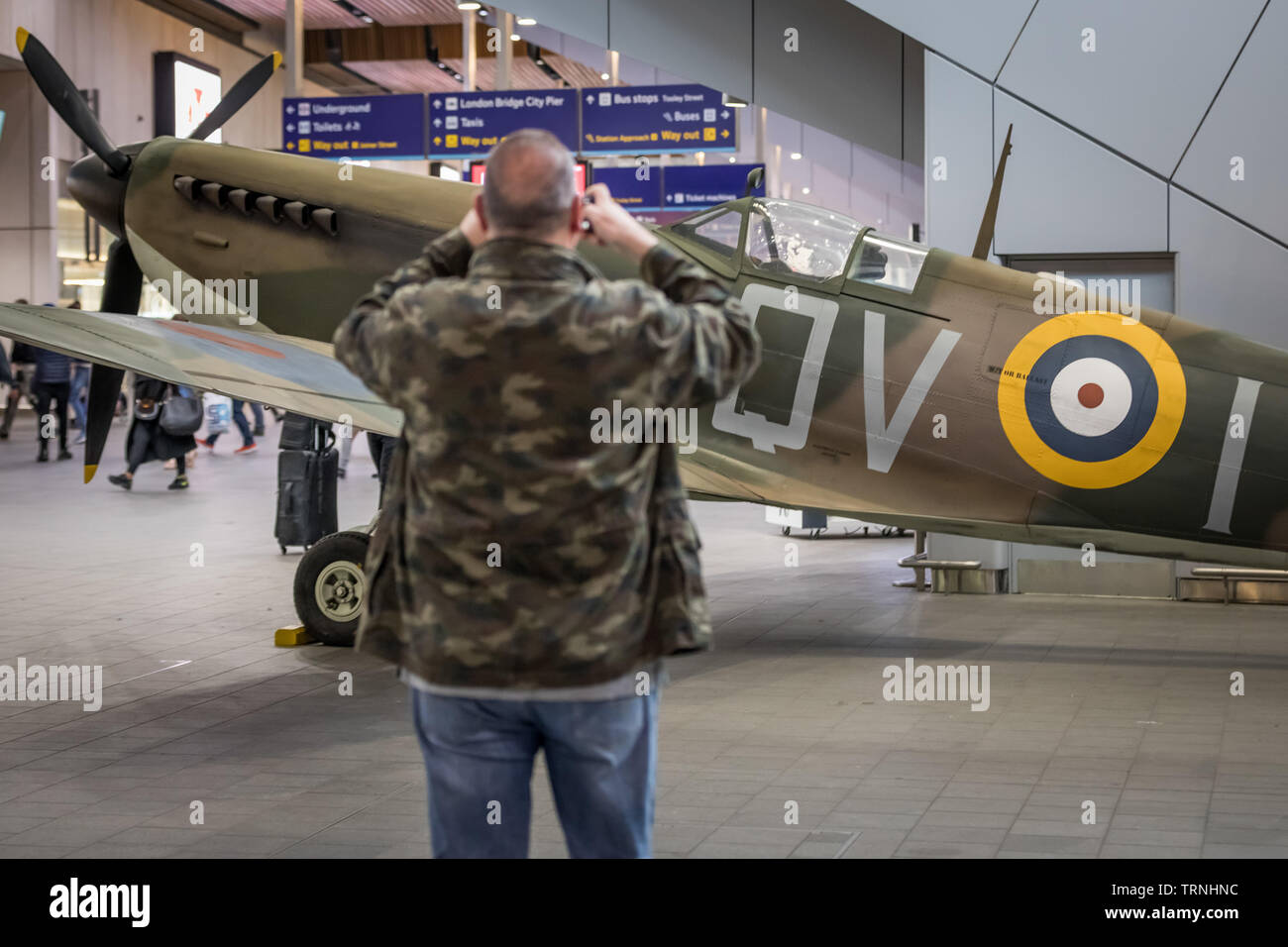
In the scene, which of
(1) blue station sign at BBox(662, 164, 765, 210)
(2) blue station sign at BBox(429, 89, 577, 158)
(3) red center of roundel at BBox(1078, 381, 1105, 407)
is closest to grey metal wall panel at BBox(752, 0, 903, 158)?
(3) red center of roundel at BBox(1078, 381, 1105, 407)

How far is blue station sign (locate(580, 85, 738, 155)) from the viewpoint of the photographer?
2430 cm

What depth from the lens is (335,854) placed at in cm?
439

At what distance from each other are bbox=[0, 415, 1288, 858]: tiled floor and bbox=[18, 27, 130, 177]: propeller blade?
281 centimetres

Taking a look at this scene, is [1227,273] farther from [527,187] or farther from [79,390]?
Answer: [79,390]

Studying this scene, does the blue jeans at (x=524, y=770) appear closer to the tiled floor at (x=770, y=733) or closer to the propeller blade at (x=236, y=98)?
the tiled floor at (x=770, y=733)

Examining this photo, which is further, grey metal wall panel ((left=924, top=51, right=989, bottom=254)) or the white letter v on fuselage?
grey metal wall panel ((left=924, top=51, right=989, bottom=254))

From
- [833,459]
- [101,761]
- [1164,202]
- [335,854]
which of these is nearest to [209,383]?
[101,761]

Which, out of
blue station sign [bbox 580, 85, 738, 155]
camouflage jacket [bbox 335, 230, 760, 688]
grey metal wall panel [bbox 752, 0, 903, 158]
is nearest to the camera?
camouflage jacket [bbox 335, 230, 760, 688]

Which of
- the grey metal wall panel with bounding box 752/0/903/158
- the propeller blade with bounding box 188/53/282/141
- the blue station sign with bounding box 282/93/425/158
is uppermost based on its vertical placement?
the blue station sign with bounding box 282/93/425/158

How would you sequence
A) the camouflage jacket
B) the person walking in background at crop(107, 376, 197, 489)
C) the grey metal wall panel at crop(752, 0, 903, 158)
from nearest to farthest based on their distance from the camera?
the camouflage jacket
the grey metal wall panel at crop(752, 0, 903, 158)
the person walking in background at crop(107, 376, 197, 489)

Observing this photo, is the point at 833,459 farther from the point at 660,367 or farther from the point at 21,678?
the point at 660,367

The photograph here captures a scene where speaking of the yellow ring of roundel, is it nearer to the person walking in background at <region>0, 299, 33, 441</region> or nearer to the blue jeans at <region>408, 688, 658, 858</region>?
the blue jeans at <region>408, 688, 658, 858</region>

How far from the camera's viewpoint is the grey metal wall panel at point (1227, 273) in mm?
9336

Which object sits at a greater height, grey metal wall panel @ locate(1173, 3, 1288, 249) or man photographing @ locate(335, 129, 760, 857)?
grey metal wall panel @ locate(1173, 3, 1288, 249)
